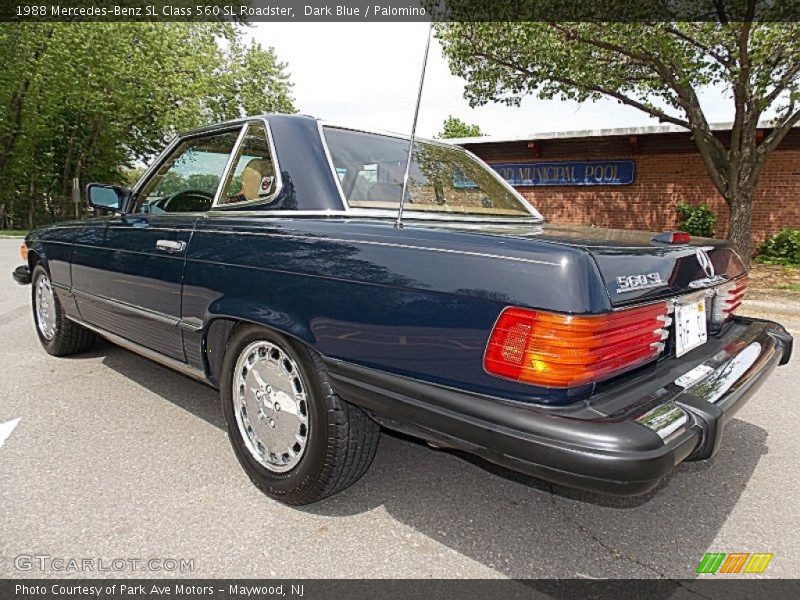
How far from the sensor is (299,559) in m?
2.04

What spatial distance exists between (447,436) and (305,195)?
47.9 inches

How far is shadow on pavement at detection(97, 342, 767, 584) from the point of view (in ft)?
6.79

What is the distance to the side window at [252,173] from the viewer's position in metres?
2.57

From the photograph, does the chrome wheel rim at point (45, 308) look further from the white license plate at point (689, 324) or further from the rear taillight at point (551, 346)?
the white license plate at point (689, 324)

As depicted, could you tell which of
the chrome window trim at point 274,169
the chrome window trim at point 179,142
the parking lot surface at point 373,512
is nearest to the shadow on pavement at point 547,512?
the parking lot surface at point 373,512

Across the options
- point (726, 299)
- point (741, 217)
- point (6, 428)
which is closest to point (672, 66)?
point (741, 217)

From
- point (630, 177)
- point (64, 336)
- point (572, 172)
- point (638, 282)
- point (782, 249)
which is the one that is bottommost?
point (64, 336)

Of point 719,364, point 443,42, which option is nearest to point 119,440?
point 719,364

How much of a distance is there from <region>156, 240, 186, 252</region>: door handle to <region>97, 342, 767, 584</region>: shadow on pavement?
1.40 metres

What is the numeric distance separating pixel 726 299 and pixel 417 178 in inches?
63.6

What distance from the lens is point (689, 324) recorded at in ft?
7.32

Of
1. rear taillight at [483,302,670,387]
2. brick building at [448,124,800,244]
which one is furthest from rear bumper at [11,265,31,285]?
brick building at [448,124,800,244]

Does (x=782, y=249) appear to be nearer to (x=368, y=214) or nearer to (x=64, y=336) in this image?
(x=368, y=214)

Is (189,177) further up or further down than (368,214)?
further up
